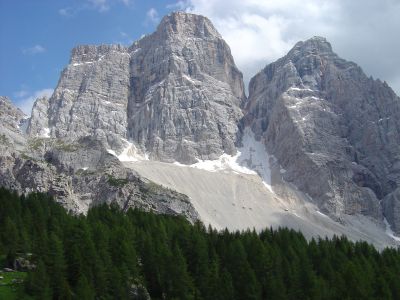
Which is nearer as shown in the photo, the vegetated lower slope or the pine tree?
the pine tree

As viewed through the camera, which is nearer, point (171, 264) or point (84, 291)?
point (84, 291)

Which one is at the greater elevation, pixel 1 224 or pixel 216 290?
pixel 1 224

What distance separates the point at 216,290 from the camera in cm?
8981

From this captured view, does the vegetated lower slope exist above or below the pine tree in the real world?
above

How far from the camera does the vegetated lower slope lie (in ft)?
275

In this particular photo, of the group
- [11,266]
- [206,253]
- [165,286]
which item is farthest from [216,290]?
[11,266]

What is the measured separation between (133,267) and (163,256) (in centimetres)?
654

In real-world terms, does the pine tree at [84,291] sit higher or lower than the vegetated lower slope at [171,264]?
lower

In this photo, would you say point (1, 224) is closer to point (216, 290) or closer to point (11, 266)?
point (11, 266)

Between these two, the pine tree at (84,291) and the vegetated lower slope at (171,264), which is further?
the vegetated lower slope at (171,264)

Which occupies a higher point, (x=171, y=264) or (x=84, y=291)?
(x=171, y=264)

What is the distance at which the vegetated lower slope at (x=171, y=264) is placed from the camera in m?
83.9

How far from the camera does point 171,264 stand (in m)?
93.6

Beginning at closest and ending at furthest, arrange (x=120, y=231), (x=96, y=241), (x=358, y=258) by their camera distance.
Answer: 1. (x=96, y=241)
2. (x=120, y=231)
3. (x=358, y=258)
